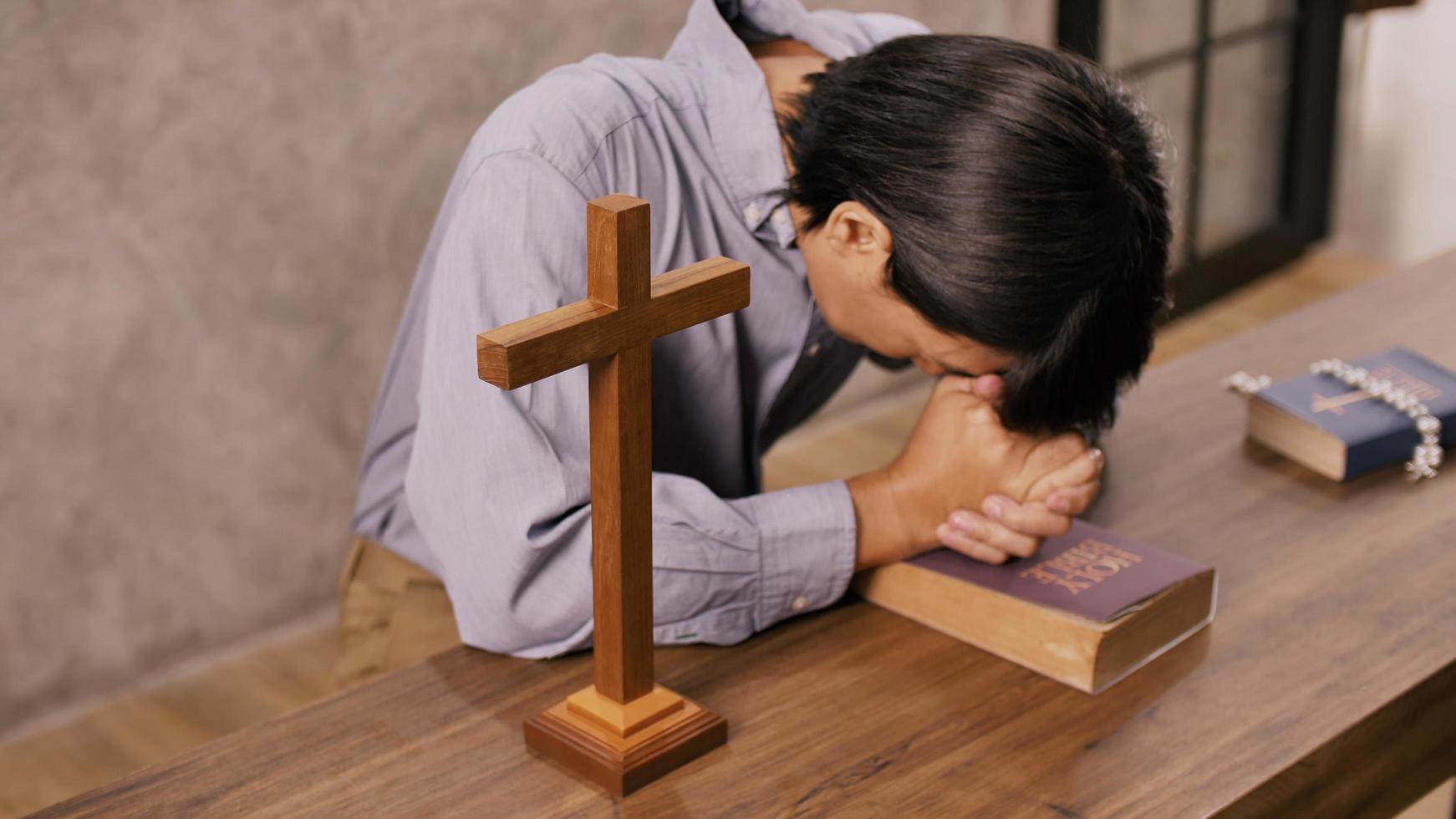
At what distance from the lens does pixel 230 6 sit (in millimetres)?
2064

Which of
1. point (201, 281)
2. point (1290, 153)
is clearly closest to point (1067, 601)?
point (201, 281)

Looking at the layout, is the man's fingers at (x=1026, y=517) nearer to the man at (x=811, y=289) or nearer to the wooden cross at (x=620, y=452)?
the man at (x=811, y=289)

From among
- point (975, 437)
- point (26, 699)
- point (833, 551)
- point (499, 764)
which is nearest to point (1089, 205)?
point (975, 437)

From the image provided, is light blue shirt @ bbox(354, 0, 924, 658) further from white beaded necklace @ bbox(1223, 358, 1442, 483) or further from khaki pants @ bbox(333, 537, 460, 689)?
white beaded necklace @ bbox(1223, 358, 1442, 483)

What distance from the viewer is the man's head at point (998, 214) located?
1.13m

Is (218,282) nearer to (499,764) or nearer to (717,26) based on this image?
(717,26)

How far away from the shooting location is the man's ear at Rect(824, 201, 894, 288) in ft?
3.92

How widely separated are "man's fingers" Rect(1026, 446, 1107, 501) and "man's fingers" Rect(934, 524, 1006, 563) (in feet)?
0.25

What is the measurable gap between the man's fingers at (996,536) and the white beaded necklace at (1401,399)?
44 centimetres

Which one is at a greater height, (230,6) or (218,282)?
(230,6)

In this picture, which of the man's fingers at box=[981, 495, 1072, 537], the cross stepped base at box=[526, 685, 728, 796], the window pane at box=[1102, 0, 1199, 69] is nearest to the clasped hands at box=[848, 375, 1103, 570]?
the man's fingers at box=[981, 495, 1072, 537]

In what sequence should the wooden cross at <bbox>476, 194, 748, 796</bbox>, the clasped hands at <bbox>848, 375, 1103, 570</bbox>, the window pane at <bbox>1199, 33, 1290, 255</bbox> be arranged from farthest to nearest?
the window pane at <bbox>1199, 33, 1290, 255</bbox>, the clasped hands at <bbox>848, 375, 1103, 570</bbox>, the wooden cross at <bbox>476, 194, 748, 796</bbox>

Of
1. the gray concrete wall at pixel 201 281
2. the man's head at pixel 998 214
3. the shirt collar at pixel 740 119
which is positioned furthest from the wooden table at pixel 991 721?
the gray concrete wall at pixel 201 281

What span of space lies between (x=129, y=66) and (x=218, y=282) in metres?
0.33
